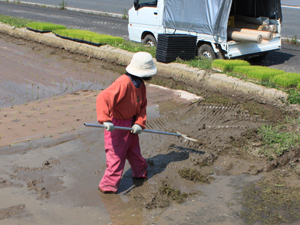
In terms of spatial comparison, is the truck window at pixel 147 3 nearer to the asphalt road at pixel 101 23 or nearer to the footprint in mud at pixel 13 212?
the asphalt road at pixel 101 23

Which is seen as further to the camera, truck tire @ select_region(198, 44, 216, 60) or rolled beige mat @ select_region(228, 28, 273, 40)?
truck tire @ select_region(198, 44, 216, 60)

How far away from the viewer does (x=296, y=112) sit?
19.7 feet

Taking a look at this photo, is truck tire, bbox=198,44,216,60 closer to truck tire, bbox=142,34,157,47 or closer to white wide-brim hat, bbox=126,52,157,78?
truck tire, bbox=142,34,157,47

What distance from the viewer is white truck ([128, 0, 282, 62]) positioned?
903cm

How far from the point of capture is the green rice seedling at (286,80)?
6.73 metres

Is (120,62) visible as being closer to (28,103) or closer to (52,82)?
(52,82)

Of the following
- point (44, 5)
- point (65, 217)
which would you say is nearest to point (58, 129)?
point (65, 217)

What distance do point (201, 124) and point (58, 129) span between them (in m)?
2.40

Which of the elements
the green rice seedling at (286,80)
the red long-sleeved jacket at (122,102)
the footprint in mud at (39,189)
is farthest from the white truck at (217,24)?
the footprint in mud at (39,189)

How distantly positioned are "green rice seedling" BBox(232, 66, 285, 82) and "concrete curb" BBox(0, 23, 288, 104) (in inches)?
10.7

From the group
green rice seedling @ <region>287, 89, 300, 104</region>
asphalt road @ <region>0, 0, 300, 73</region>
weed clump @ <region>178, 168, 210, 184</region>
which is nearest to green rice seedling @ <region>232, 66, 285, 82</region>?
green rice seedling @ <region>287, 89, 300, 104</region>

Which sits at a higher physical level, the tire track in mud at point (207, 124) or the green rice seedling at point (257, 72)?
the green rice seedling at point (257, 72)

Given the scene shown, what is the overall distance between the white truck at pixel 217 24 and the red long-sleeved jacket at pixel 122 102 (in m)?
5.92

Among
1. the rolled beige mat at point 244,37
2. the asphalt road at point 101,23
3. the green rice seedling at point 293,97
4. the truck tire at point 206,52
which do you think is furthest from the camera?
the asphalt road at point 101,23
